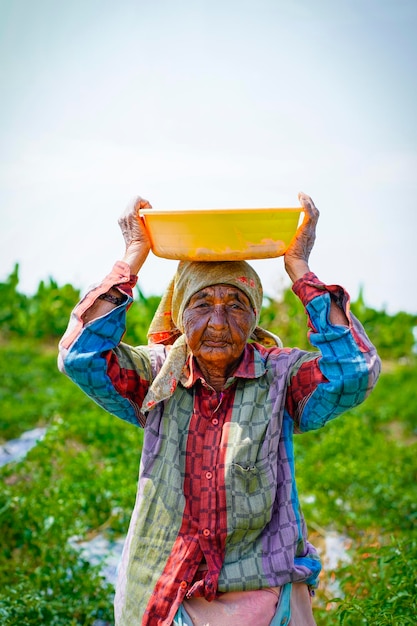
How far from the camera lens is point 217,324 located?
2340 mm

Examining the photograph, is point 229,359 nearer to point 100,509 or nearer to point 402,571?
point 402,571

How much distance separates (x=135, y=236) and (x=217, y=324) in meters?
0.42

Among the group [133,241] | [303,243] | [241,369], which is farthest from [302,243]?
[133,241]

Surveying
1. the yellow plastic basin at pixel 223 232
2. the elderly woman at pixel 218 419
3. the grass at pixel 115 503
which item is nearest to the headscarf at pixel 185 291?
the elderly woman at pixel 218 419

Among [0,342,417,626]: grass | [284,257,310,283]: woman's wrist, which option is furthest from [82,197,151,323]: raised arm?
[0,342,417,626]: grass

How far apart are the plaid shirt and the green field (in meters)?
0.54

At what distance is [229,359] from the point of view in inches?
94.6

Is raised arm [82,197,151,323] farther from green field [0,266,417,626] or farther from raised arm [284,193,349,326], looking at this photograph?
green field [0,266,417,626]

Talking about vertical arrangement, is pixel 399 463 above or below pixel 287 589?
below

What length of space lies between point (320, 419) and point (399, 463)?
367cm

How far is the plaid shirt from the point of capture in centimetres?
228

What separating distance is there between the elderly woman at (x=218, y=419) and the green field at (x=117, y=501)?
506mm

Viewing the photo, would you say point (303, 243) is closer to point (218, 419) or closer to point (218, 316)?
point (218, 316)

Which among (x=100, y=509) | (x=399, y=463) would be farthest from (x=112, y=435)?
(x=399, y=463)
